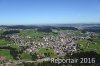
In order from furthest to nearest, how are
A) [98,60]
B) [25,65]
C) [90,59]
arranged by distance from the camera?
[90,59]
[98,60]
[25,65]

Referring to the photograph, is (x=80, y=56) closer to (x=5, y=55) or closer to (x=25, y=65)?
(x=25, y=65)

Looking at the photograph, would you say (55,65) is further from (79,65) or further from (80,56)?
(80,56)

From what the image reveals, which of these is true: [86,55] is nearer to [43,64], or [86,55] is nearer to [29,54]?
[43,64]

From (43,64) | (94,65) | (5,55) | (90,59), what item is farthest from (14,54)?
(94,65)

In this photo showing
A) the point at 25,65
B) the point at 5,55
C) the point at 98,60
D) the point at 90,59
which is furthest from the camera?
the point at 5,55

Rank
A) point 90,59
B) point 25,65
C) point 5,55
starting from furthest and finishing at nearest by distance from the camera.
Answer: point 5,55
point 90,59
point 25,65

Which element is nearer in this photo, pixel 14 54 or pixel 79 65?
pixel 79 65

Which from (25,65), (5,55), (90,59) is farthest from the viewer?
(5,55)

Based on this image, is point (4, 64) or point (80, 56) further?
point (80, 56)

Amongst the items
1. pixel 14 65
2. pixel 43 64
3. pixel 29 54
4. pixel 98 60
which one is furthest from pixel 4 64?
pixel 98 60
